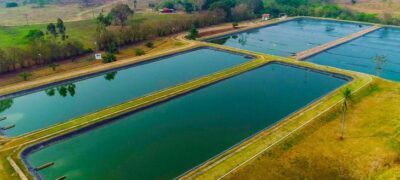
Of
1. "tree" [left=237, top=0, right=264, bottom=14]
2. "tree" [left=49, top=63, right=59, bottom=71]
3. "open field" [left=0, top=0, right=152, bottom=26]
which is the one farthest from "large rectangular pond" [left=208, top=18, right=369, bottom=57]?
"open field" [left=0, top=0, right=152, bottom=26]

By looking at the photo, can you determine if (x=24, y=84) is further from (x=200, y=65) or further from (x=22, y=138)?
(x=200, y=65)

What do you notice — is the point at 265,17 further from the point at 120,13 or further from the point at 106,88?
the point at 106,88

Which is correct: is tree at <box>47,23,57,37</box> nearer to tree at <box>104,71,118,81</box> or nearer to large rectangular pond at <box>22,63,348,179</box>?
tree at <box>104,71,118,81</box>

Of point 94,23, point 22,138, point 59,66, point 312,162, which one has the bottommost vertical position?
point 312,162

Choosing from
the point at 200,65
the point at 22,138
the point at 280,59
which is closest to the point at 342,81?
the point at 280,59

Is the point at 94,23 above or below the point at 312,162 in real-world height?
above
